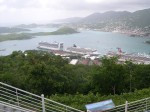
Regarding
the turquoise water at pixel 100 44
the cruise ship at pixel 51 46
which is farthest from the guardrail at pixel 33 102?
the cruise ship at pixel 51 46

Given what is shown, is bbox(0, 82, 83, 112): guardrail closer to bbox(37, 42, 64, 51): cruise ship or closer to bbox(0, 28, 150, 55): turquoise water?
bbox(0, 28, 150, 55): turquoise water

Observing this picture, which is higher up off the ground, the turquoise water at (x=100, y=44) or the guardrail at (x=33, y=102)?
the guardrail at (x=33, y=102)

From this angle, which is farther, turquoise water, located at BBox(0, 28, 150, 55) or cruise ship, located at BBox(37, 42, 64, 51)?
cruise ship, located at BBox(37, 42, 64, 51)

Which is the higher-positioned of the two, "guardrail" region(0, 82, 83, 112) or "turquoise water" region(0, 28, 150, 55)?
"guardrail" region(0, 82, 83, 112)

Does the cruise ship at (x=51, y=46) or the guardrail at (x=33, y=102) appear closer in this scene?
the guardrail at (x=33, y=102)

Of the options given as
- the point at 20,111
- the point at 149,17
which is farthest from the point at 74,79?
the point at 149,17

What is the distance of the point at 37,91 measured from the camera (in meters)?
6.90

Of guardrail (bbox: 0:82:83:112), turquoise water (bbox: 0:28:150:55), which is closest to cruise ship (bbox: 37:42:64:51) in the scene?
turquoise water (bbox: 0:28:150:55)

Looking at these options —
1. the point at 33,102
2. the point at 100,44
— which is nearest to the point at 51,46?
the point at 100,44

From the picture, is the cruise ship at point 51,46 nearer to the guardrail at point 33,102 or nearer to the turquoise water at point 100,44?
the turquoise water at point 100,44

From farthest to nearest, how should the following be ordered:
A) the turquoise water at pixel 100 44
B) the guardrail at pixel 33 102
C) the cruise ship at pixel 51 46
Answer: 1. the cruise ship at pixel 51 46
2. the turquoise water at pixel 100 44
3. the guardrail at pixel 33 102

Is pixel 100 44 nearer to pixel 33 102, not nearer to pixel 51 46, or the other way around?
pixel 51 46

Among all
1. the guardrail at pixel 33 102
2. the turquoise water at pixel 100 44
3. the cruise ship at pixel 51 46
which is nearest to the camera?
the guardrail at pixel 33 102

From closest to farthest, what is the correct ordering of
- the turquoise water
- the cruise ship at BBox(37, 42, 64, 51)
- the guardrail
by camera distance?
the guardrail
the turquoise water
the cruise ship at BBox(37, 42, 64, 51)
